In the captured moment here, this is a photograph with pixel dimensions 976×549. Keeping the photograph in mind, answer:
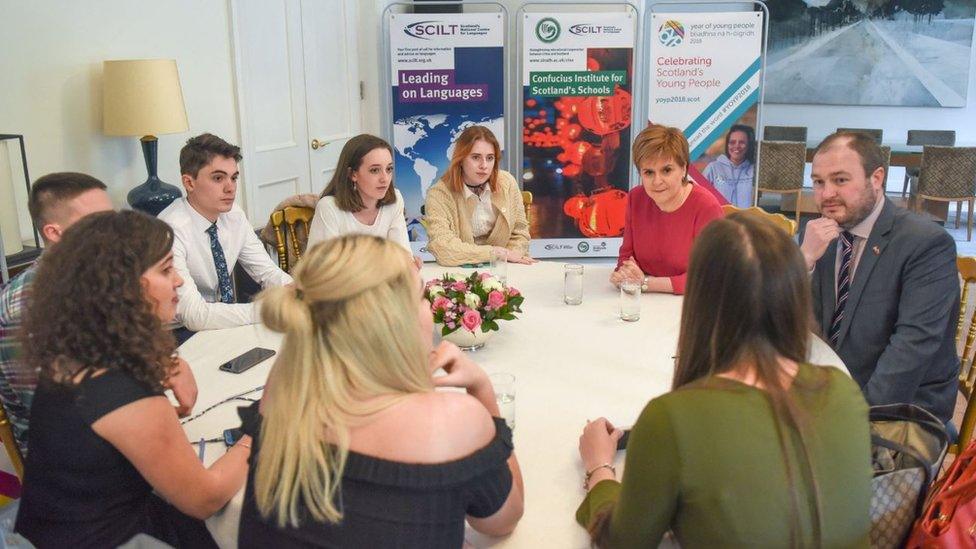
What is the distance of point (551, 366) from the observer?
2.10m

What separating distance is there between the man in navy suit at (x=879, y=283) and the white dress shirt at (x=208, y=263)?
1656 mm

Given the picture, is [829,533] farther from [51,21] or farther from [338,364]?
[51,21]

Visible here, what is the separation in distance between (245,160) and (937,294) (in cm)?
347

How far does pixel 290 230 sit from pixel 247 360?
134cm

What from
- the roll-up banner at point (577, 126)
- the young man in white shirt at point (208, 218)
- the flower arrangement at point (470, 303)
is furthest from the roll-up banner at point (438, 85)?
the flower arrangement at point (470, 303)

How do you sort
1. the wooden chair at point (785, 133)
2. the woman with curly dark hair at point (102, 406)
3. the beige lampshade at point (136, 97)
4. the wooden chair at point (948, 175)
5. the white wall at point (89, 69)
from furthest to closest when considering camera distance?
the wooden chair at point (785, 133) < the wooden chair at point (948, 175) < the beige lampshade at point (136, 97) < the white wall at point (89, 69) < the woman with curly dark hair at point (102, 406)

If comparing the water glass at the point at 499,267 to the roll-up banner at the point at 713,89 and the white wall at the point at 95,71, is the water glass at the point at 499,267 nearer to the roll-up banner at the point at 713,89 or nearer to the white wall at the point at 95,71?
the white wall at the point at 95,71

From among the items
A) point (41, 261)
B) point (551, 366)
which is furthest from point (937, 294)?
point (41, 261)

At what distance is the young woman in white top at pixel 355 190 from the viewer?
3135 millimetres

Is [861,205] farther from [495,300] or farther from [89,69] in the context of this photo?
[89,69]

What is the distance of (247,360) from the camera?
7.05 feet

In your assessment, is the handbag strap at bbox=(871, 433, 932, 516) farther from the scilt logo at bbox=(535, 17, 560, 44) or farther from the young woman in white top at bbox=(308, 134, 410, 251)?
the scilt logo at bbox=(535, 17, 560, 44)

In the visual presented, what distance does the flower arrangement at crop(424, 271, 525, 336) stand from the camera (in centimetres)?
214

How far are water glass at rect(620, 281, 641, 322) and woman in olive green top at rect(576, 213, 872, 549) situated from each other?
117cm
